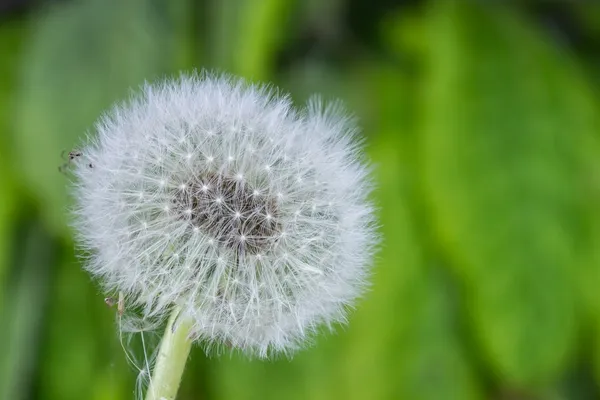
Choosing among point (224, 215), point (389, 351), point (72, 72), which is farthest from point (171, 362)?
point (72, 72)

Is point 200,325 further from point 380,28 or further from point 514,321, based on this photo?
point 380,28

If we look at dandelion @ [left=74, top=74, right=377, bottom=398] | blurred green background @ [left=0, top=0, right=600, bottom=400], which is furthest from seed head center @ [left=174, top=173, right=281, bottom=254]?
blurred green background @ [left=0, top=0, right=600, bottom=400]

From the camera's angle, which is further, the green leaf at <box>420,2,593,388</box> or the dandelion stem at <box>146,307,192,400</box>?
the green leaf at <box>420,2,593,388</box>

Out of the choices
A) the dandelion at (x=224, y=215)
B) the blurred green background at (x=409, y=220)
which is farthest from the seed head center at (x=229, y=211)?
the blurred green background at (x=409, y=220)

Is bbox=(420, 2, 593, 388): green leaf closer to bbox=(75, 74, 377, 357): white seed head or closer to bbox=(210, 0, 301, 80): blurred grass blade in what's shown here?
bbox=(210, 0, 301, 80): blurred grass blade

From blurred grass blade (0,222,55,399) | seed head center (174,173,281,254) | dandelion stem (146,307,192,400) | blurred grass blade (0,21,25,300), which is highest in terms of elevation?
blurred grass blade (0,21,25,300)

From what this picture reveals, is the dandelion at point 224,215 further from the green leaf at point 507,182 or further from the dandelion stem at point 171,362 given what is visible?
the green leaf at point 507,182

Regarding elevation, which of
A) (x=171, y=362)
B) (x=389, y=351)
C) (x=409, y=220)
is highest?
(x=409, y=220)

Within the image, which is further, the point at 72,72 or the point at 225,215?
the point at 72,72

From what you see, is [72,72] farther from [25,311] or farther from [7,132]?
[25,311]
